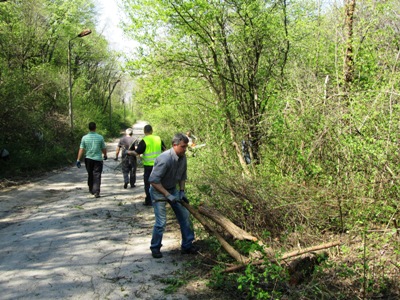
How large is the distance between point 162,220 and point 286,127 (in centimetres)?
272

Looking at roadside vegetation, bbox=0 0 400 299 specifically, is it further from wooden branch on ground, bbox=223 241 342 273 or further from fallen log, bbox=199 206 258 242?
fallen log, bbox=199 206 258 242

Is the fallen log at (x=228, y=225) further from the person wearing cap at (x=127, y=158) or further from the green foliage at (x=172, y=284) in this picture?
the person wearing cap at (x=127, y=158)

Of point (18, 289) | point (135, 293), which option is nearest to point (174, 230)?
point (135, 293)

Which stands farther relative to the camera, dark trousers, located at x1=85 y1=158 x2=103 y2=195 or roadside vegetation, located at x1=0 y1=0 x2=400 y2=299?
dark trousers, located at x1=85 y1=158 x2=103 y2=195

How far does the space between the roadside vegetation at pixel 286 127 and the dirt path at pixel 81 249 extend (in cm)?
69

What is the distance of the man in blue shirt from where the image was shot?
17.9 feet

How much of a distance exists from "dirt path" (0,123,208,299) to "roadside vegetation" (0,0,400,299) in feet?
2.26

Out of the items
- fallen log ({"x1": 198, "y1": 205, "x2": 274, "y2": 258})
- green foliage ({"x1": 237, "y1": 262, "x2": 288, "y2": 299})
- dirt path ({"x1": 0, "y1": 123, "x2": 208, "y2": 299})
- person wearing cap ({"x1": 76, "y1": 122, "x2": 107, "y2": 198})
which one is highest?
person wearing cap ({"x1": 76, "y1": 122, "x2": 107, "y2": 198})

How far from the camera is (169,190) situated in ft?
18.8

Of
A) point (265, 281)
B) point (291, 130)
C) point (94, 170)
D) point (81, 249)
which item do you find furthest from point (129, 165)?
point (265, 281)

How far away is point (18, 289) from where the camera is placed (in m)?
4.45

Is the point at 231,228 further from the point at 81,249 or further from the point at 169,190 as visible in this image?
the point at 81,249

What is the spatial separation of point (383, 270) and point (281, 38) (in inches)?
245

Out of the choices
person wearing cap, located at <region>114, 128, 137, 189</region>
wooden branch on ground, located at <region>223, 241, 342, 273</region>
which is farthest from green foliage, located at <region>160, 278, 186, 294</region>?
person wearing cap, located at <region>114, 128, 137, 189</region>
